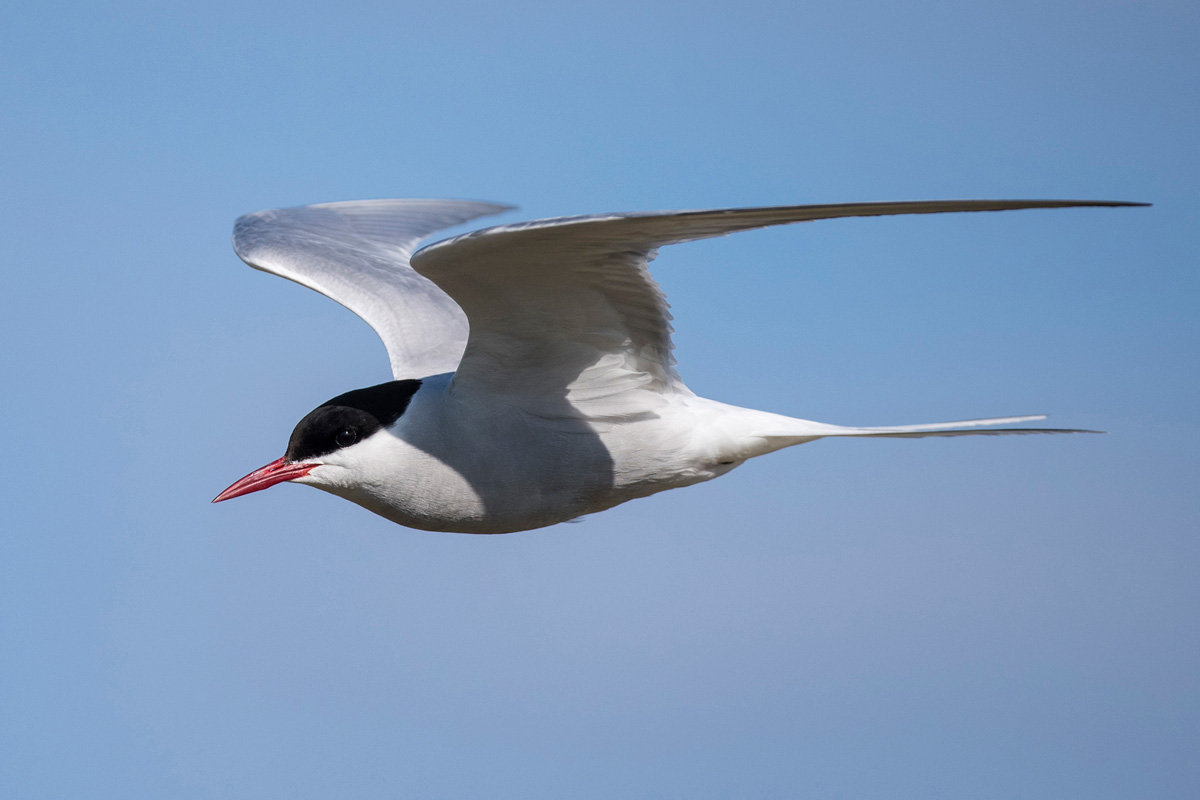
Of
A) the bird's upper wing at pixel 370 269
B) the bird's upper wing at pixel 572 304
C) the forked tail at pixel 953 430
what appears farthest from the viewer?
the bird's upper wing at pixel 370 269

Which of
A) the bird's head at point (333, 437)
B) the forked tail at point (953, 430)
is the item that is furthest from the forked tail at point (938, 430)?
the bird's head at point (333, 437)

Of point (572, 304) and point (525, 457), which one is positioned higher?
point (572, 304)

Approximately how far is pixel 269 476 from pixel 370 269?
6.43 ft

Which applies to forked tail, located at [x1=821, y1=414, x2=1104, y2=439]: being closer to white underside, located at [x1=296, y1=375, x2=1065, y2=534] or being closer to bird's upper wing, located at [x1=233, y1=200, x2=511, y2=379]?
white underside, located at [x1=296, y1=375, x2=1065, y2=534]

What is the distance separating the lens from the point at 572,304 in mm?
3891

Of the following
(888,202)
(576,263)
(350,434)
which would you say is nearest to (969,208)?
(888,202)

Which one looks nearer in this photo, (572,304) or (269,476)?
(572,304)

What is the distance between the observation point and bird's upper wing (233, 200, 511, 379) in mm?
5418

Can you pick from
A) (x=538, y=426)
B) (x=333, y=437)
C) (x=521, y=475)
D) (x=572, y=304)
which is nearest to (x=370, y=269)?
(x=333, y=437)

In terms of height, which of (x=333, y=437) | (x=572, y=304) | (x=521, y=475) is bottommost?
(x=521, y=475)

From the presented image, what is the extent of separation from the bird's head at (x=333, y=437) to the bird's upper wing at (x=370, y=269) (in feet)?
3.35

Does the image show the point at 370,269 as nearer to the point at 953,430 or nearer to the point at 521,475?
the point at 521,475

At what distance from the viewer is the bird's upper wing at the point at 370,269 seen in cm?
542

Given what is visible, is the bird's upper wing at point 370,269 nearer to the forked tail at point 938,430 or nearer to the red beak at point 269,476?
the red beak at point 269,476
